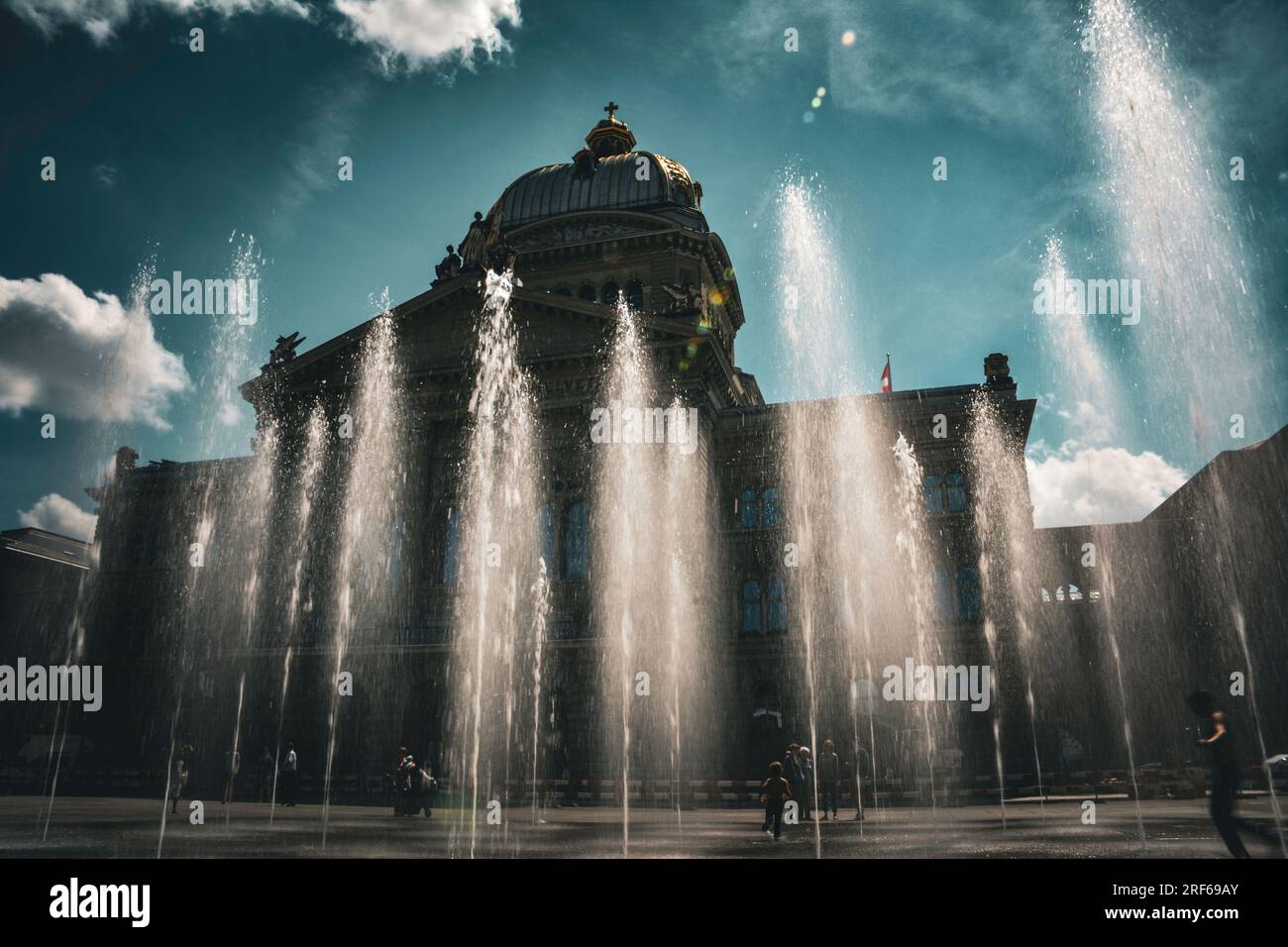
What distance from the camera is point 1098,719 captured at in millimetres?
32281

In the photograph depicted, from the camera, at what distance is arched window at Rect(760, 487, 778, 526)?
3256 cm

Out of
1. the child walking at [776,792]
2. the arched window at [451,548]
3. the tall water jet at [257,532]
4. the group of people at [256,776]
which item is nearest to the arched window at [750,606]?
the arched window at [451,548]

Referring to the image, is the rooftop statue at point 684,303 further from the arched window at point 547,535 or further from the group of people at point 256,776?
the group of people at point 256,776

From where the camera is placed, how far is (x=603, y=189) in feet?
151

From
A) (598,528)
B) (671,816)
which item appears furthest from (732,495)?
(671,816)

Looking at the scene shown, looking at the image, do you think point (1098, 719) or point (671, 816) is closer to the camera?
point (671, 816)

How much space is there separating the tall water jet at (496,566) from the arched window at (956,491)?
646 inches

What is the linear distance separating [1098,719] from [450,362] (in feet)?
97.9

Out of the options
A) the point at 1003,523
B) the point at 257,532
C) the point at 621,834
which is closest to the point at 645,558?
the point at 621,834

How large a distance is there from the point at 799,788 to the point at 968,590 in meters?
16.9

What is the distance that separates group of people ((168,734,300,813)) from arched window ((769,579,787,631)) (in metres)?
17.1

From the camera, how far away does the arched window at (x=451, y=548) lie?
31.1m

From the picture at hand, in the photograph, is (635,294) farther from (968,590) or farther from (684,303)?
(968,590)
